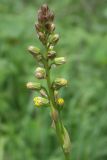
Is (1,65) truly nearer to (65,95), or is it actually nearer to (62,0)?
(65,95)

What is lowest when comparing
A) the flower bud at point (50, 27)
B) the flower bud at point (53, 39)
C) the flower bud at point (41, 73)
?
the flower bud at point (41, 73)

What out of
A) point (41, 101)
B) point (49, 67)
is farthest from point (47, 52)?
Result: point (41, 101)

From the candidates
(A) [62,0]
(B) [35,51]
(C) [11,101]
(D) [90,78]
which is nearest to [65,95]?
(D) [90,78]

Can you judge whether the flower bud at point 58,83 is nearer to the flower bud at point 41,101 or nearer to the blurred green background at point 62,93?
the flower bud at point 41,101

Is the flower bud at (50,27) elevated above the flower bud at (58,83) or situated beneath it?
elevated above

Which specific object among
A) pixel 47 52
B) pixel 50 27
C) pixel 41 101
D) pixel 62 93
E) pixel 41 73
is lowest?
pixel 62 93

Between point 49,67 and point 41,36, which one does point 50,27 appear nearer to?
point 41,36

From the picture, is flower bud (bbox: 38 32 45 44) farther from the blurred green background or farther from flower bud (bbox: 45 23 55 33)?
the blurred green background

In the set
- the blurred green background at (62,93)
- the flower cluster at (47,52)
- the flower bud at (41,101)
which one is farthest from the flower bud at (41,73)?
the blurred green background at (62,93)
